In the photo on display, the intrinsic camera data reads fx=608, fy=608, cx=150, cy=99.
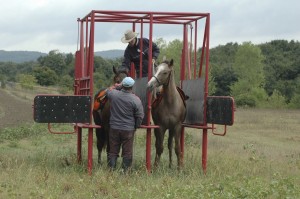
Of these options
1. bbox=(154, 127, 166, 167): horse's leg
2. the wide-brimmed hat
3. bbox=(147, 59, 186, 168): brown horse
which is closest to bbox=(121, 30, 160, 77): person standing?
the wide-brimmed hat

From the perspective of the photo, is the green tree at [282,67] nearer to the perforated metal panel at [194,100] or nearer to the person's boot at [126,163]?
the perforated metal panel at [194,100]

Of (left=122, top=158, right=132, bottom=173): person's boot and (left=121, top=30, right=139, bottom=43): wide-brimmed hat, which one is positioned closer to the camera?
(left=122, top=158, right=132, bottom=173): person's boot

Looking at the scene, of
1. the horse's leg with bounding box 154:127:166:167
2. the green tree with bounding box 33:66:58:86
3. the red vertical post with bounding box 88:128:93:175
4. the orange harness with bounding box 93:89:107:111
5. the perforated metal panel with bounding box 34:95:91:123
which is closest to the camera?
the perforated metal panel with bounding box 34:95:91:123

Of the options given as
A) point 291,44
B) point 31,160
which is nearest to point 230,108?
point 31,160

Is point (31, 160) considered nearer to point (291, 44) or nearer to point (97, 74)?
point (97, 74)

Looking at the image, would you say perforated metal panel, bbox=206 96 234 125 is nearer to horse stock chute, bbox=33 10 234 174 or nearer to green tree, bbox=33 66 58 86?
horse stock chute, bbox=33 10 234 174

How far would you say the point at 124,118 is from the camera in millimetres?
11148

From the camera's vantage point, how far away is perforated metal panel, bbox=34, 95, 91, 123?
10.6 meters

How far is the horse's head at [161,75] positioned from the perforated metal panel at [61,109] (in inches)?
46.3

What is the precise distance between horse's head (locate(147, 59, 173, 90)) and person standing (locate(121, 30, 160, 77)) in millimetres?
348

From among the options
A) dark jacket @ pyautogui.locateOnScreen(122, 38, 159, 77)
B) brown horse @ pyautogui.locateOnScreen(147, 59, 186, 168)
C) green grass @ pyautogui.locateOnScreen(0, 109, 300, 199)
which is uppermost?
dark jacket @ pyautogui.locateOnScreen(122, 38, 159, 77)

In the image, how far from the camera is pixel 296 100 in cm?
6994

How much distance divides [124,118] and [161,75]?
108 centimetres

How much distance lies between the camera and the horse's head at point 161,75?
11.1 meters
